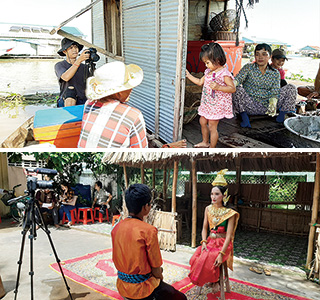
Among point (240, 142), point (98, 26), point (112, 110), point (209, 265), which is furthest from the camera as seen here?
point (98, 26)

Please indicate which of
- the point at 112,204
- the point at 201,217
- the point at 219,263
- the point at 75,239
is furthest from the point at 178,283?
the point at 201,217

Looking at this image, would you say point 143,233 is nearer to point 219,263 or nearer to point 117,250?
point 117,250

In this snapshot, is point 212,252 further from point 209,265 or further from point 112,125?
point 112,125

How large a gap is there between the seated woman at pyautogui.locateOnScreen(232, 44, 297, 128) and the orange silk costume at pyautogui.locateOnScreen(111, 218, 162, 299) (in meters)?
1.65

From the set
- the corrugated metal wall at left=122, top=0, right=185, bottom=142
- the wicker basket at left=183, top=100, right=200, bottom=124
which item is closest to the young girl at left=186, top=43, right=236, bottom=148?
the corrugated metal wall at left=122, top=0, right=185, bottom=142

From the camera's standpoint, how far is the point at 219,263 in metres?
2.68

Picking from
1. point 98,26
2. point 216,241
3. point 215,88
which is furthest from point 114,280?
point 98,26

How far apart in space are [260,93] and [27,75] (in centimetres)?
227

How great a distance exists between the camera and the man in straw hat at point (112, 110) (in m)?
2.04

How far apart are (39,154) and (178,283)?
1.79 meters

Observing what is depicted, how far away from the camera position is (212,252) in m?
2.72

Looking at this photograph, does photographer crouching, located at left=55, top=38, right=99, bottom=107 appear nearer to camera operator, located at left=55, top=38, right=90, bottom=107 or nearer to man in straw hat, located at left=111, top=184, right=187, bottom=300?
camera operator, located at left=55, top=38, right=90, bottom=107

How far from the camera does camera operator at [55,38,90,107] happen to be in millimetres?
2893

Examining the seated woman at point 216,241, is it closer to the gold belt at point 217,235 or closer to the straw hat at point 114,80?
the gold belt at point 217,235
